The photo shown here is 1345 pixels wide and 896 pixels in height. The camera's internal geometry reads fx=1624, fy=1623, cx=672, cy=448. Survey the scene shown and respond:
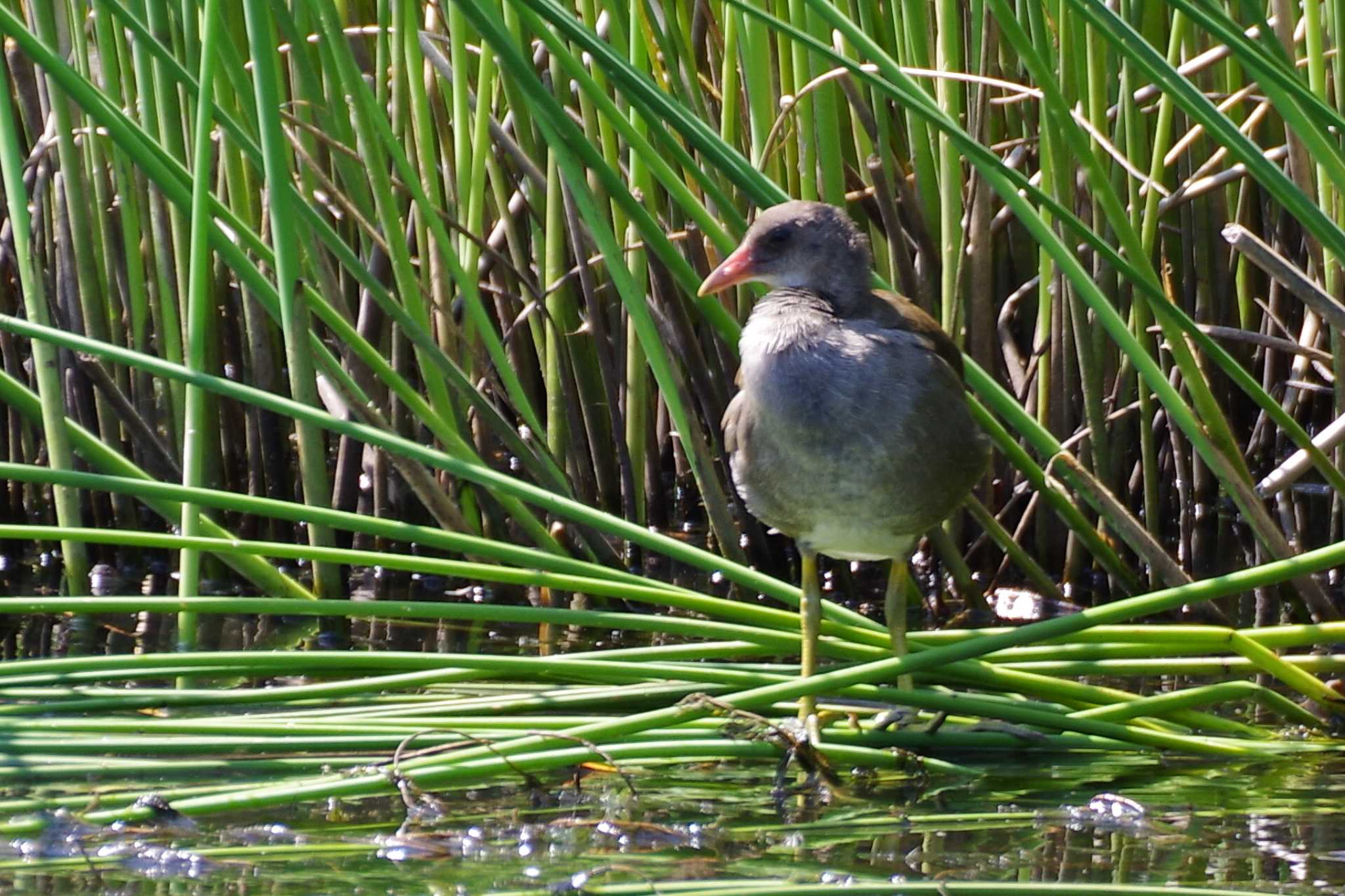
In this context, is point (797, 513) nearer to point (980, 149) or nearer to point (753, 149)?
point (980, 149)

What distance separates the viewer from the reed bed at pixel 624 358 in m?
2.26

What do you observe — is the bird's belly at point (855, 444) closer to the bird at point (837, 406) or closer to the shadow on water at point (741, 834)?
the bird at point (837, 406)

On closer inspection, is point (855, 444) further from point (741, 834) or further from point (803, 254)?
point (741, 834)

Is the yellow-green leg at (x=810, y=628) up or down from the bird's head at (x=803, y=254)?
down

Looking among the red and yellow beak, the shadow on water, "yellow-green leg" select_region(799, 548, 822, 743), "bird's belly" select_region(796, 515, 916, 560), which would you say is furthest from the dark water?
the red and yellow beak

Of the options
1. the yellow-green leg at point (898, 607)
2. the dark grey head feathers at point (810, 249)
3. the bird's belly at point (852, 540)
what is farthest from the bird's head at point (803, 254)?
the yellow-green leg at point (898, 607)

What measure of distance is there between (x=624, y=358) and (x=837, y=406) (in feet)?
3.65

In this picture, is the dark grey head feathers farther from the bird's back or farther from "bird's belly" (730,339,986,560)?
"bird's belly" (730,339,986,560)

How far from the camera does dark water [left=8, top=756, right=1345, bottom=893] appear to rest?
1.85m

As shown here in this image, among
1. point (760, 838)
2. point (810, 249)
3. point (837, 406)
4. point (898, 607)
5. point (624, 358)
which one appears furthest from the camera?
point (624, 358)

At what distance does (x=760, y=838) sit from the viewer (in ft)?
6.63

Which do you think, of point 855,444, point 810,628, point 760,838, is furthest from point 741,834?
point 855,444

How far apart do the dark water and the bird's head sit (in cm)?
80

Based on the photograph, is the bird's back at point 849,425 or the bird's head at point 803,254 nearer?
the bird's back at point 849,425
